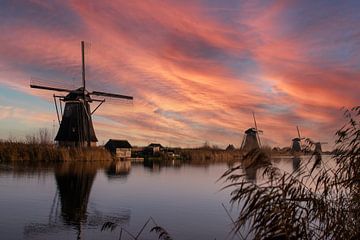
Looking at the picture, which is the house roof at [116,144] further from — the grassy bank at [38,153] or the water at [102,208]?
the water at [102,208]

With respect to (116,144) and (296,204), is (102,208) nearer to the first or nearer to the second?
(296,204)

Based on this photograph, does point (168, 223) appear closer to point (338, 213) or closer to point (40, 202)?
point (40, 202)

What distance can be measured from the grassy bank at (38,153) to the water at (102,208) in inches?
474

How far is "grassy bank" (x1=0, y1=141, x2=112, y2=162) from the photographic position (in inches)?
1382

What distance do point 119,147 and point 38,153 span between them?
17634mm

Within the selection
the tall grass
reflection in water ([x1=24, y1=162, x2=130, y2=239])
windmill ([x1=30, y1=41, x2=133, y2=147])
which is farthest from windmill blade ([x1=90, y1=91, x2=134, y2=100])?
the tall grass

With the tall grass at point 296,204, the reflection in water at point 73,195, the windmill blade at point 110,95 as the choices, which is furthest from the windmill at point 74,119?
the tall grass at point 296,204

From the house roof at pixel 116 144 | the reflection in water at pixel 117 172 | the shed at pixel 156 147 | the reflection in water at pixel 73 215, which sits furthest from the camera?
the shed at pixel 156 147

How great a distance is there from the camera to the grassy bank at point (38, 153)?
35.1m

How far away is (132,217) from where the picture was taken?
13305 mm

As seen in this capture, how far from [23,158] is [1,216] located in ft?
81.6

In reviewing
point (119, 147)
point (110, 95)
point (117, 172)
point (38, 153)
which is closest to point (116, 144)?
point (119, 147)

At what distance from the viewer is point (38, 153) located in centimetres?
3659

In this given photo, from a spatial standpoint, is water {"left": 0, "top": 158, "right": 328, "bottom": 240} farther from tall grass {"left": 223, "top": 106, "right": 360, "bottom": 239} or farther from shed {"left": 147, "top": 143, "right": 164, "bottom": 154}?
shed {"left": 147, "top": 143, "right": 164, "bottom": 154}
